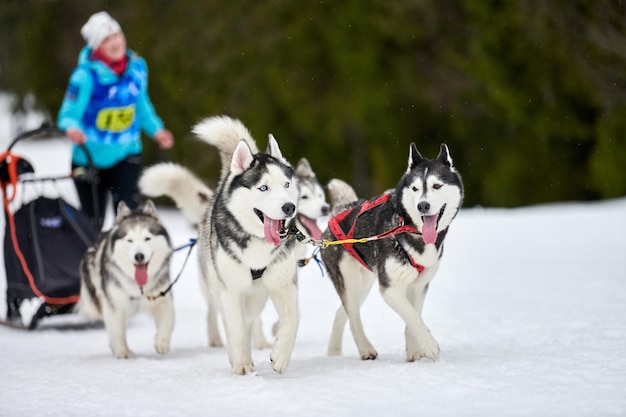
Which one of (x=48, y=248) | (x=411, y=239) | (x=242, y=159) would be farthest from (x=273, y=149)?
(x=48, y=248)

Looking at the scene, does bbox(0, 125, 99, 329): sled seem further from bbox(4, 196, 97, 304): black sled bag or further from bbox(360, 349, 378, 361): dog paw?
bbox(360, 349, 378, 361): dog paw

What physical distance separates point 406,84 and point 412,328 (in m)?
9.33

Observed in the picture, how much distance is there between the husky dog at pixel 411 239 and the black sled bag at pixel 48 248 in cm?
238

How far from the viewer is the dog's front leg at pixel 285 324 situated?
3.91 meters

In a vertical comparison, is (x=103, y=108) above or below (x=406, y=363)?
above

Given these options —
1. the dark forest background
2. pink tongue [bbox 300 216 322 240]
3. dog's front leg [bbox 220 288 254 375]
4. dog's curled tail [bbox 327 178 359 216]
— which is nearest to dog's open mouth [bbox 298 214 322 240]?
pink tongue [bbox 300 216 322 240]


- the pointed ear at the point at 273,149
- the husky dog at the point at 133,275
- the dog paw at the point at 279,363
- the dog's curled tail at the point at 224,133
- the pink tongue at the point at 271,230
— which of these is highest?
the dog's curled tail at the point at 224,133

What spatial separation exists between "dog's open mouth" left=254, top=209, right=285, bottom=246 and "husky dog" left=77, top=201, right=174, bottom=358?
1.32m

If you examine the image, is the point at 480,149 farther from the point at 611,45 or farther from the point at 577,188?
the point at 611,45

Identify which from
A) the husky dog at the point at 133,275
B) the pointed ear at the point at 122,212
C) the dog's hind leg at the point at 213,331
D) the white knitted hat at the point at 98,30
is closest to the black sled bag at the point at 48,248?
the husky dog at the point at 133,275

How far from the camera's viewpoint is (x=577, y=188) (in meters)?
12.2

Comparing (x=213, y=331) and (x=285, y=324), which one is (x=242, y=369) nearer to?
(x=285, y=324)

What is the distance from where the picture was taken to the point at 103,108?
6082 mm

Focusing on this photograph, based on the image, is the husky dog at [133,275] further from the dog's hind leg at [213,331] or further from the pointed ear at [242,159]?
A: the pointed ear at [242,159]
